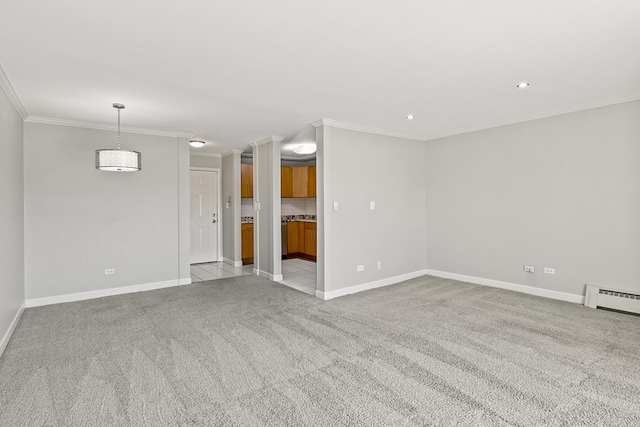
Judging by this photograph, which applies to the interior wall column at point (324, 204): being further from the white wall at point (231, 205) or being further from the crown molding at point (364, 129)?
the white wall at point (231, 205)

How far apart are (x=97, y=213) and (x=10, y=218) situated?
132cm

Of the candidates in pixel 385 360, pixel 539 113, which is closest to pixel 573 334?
pixel 385 360

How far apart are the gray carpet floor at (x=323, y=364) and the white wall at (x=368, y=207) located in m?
0.80

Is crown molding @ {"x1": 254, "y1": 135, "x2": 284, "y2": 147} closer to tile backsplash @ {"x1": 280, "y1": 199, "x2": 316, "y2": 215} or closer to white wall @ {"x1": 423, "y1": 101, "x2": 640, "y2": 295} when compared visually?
white wall @ {"x1": 423, "y1": 101, "x2": 640, "y2": 295}

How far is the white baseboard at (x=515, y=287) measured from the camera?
445 centimetres

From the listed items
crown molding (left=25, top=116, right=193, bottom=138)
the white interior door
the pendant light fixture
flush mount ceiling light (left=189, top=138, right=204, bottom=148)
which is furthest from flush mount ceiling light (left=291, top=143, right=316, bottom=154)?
the pendant light fixture

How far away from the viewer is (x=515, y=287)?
498 cm

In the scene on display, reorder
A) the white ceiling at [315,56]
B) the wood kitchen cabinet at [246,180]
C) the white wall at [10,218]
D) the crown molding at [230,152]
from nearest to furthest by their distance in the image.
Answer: the white ceiling at [315,56] → the white wall at [10,218] → the crown molding at [230,152] → the wood kitchen cabinet at [246,180]

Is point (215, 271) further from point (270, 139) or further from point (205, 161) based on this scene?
point (270, 139)

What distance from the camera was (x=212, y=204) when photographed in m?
7.73

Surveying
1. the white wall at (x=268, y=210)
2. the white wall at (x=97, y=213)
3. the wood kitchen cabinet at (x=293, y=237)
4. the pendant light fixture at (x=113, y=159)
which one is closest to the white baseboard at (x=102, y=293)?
the white wall at (x=97, y=213)

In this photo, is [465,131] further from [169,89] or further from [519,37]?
[169,89]

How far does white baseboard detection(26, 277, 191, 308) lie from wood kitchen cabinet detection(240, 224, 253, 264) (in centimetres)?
204

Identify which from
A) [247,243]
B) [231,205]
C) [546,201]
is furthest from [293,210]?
[546,201]
